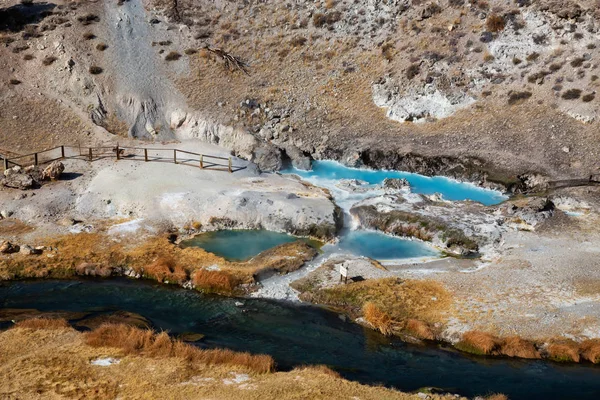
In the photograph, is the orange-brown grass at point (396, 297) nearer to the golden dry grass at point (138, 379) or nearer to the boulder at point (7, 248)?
the golden dry grass at point (138, 379)

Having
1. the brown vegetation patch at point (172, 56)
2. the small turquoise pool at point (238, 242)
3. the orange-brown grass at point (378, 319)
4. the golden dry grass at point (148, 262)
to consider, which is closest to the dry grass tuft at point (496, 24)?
the brown vegetation patch at point (172, 56)

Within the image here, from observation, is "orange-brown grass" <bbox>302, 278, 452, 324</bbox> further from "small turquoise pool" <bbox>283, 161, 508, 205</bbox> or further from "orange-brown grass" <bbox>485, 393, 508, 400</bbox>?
"small turquoise pool" <bbox>283, 161, 508, 205</bbox>

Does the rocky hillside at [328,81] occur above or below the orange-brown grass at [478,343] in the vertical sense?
above

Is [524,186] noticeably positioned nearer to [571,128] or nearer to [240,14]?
[571,128]

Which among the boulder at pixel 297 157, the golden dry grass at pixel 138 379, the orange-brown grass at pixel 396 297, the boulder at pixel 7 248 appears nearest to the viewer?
the golden dry grass at pixel 138 379

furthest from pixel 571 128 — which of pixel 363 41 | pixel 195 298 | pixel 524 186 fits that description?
pixel 195 298

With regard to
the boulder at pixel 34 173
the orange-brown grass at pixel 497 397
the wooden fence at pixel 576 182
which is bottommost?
the orange-brown grass at pixel 497 397
